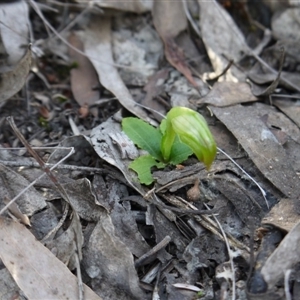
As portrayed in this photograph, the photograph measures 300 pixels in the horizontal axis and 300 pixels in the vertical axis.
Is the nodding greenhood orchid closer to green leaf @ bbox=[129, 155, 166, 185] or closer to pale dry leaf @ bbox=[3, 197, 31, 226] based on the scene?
green leaf @ bbox=[129, 155, 166, 185]

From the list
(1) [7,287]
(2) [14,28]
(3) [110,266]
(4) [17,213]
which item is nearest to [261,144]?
(3) [110,266]

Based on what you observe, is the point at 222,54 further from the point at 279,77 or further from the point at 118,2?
the point at 118,2

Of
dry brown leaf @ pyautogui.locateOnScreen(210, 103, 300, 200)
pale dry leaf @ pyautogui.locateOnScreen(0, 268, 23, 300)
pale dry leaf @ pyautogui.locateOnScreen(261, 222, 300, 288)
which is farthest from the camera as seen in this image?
dry brown leaf @ pyautogui.locateOnScreen(210, 103, 300, 200)

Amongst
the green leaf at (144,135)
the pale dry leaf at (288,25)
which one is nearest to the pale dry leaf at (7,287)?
the green leaf at (144,135)

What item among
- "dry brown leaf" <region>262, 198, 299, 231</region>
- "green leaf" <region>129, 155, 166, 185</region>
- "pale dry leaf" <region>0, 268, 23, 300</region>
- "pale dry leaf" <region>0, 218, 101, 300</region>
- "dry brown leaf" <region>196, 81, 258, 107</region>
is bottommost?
"pale dry leaf" <region>0, 268, 23, 300</region>

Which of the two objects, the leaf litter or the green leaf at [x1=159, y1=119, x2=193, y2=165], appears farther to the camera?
the green leaf at [x1=159, y1=119, x2=193, y2=165]

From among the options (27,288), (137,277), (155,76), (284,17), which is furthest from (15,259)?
(284,17)

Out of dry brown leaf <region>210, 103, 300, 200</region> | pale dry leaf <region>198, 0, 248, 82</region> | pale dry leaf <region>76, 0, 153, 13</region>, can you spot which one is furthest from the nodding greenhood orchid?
pale dry leaf <region>76, 0, 153, 13</region>
